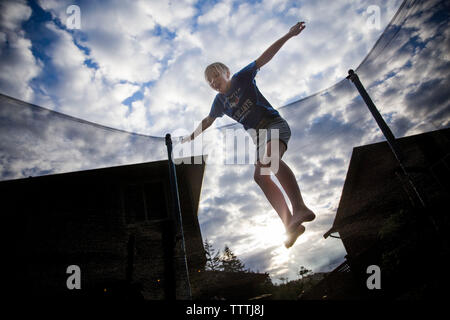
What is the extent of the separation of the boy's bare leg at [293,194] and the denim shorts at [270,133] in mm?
50

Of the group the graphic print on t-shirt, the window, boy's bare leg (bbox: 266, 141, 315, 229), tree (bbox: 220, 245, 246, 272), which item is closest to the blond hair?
the graphic print on t-shirt

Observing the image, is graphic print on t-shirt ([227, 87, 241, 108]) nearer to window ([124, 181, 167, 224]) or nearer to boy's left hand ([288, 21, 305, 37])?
boy's left hand ([288, 21, 305, 37])

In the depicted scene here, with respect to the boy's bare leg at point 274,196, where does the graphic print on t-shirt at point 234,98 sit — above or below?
above

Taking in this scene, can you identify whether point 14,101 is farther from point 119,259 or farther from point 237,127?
point 119,259

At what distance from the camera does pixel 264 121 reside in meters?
1.61

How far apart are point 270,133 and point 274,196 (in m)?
0.43

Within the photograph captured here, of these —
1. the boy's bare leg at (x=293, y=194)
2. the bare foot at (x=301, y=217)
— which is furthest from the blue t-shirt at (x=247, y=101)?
the bare foot at (x=301, y=217)

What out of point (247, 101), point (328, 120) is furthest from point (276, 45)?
point (328, 120)

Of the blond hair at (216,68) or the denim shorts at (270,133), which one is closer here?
the denim shorts at (270,133)

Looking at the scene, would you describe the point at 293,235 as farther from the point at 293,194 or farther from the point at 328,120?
the point at 328,120

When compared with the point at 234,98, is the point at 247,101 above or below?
below

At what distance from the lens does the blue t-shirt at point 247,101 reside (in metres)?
1.67

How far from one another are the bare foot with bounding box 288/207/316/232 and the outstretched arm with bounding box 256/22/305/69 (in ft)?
3.93

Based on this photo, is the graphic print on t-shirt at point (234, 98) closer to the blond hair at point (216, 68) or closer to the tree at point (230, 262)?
the blond hair at point (216, 68)
